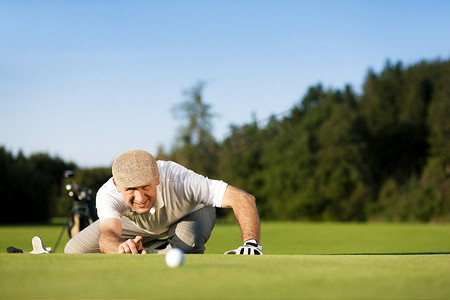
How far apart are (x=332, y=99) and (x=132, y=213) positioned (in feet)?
128

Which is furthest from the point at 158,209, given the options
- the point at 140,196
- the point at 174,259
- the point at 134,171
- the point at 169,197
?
the point at 174,259

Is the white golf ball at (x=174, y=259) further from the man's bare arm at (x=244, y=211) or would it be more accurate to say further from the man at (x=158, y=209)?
the man's bare arm at (x=244, y=211)

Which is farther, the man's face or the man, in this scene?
the man's face

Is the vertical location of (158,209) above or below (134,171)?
below

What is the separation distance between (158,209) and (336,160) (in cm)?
3340

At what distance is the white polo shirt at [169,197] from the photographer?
5809 millimetres

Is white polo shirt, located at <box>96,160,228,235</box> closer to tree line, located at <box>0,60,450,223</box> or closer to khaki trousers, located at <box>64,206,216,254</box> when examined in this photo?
khaki trousers, located at <box>64,206,216,254</box>

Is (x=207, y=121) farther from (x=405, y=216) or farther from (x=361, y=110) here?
(x=405, y=216)

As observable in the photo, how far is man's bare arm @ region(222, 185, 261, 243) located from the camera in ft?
18.0

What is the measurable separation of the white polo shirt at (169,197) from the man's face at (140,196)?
153 millimetres

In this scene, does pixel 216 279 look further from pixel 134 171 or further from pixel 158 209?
pixel 158 209

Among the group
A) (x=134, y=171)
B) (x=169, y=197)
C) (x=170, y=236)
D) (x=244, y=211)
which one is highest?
(x=134, y=171)

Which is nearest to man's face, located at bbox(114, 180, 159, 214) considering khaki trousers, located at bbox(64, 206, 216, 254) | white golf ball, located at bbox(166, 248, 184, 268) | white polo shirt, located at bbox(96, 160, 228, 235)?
white polo shirt, located at bbox(96, 160, 228, 235)

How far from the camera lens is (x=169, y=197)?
5.98 m
